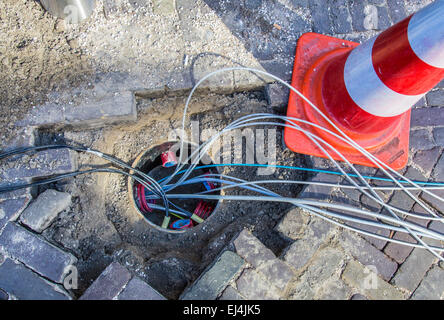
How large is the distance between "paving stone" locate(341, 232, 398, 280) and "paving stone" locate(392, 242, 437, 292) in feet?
0.21

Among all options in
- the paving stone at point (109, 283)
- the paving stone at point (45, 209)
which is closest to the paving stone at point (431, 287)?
the paving stone at point (109, 283)

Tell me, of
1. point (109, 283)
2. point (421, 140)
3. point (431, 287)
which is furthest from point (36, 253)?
point (421, 140)

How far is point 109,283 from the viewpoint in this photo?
222 centimetres

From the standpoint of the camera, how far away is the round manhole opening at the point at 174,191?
2.91 metres

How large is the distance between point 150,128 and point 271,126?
1.03 m

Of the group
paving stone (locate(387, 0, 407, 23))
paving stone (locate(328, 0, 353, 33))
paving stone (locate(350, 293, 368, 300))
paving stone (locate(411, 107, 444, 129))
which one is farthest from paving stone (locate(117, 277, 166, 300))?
paving stone (locate(387, 0, 407, 23))

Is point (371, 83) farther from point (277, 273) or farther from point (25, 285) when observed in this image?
point (25, 285)

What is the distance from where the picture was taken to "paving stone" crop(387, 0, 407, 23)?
10.3ft

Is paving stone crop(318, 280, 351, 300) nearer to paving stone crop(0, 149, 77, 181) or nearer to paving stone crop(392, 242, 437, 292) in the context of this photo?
paving stone crop(392, 242, 437, 292)

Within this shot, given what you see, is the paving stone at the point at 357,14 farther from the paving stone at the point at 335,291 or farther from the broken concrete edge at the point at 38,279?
the broken concrete edge at the point at 38,279

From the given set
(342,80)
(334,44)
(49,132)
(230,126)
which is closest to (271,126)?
(230,126)

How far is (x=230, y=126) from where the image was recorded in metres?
2.75

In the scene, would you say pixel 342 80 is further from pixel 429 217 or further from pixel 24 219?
pixel 24 219

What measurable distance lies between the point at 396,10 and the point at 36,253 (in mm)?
3684
